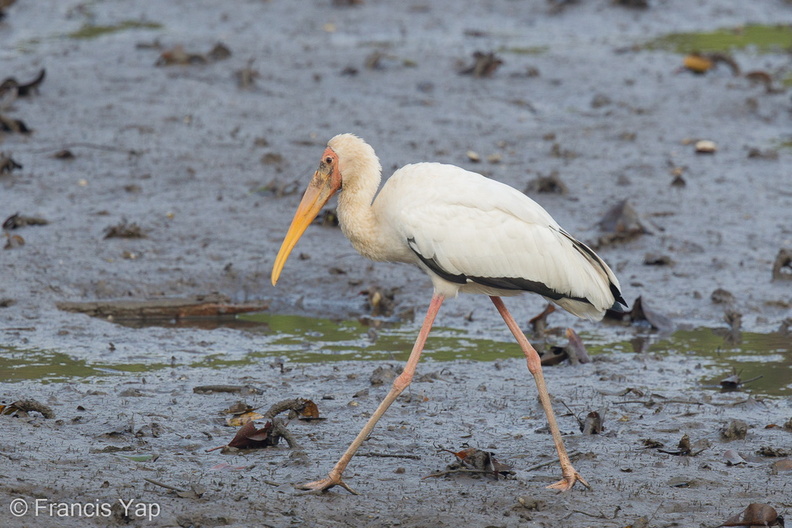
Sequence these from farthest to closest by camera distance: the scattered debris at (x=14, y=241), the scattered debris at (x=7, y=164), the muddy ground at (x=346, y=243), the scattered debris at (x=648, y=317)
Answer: the scattered debris at (x=7, y=164) → the scattered debris at (x=14, y=241) → the scattered debris at (x=648, y=317) → the muddy ground at (x=346, y=243)

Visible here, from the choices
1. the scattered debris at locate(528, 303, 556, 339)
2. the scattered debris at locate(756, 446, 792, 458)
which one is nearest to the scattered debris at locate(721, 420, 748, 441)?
the scattered debris at locate(756, 446, 792, 458)

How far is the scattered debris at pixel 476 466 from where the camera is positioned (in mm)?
5234

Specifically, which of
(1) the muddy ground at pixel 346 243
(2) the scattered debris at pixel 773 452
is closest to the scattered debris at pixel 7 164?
(1) the muddy ground at pixel 346 243

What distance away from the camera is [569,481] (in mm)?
5191

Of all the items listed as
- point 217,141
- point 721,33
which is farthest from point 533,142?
point 721,33

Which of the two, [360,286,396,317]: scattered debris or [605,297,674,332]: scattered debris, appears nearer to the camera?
[605,297,674,332]: scattered debris

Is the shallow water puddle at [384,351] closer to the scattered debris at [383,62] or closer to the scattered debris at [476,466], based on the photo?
the scattered debris at [476,466]

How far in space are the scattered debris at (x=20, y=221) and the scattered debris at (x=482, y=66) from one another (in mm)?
6302

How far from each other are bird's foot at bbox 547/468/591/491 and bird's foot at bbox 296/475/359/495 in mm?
980

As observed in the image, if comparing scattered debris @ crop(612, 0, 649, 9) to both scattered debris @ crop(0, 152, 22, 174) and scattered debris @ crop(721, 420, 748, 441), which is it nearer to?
scattered debris @ crop(0, 152, 22, 174)

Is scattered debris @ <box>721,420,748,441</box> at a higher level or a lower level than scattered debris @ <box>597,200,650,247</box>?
higher

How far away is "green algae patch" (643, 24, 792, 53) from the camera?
15.0 meters

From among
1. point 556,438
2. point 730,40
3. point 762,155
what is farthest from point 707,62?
point 556,438

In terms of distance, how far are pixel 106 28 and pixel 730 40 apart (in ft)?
29.1
